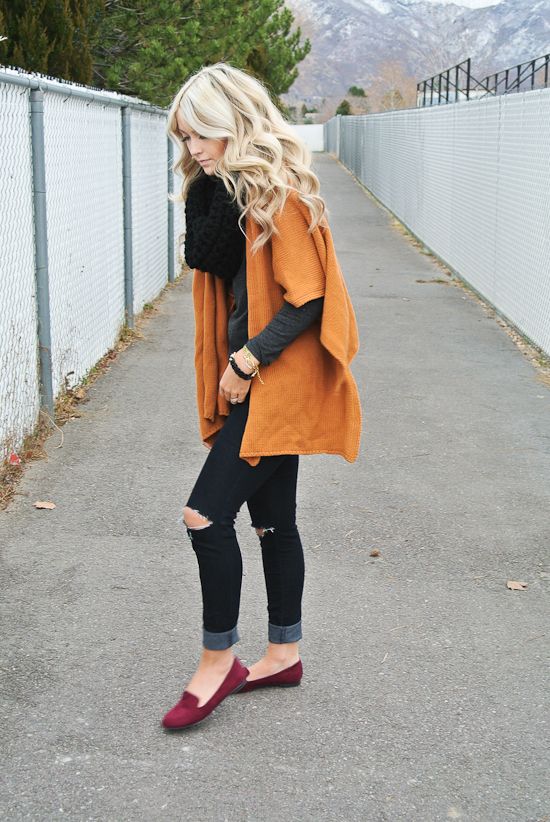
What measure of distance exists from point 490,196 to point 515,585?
8.31m

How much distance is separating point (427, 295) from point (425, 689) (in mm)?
9944

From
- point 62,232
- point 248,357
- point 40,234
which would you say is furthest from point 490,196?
point 248,357

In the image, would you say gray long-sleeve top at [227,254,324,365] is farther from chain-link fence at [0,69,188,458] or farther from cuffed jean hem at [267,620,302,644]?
chain-link fence at [0,69,188,458]

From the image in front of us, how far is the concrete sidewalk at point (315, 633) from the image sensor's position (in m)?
3.14

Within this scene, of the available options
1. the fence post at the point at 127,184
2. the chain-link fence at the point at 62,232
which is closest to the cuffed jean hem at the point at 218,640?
the chain-link fence at the point at 62,232

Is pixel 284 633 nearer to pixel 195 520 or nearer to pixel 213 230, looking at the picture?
pixel 195 520

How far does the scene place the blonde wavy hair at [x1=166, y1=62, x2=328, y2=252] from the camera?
3152mm

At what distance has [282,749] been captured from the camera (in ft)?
11.0

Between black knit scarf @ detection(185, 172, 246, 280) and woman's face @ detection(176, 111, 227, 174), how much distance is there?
0.18 feet

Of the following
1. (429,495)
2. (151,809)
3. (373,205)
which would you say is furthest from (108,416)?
(373,205)

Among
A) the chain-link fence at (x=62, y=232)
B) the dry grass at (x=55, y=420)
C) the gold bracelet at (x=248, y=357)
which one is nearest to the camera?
the gold bracelet at (x=248, y=357)

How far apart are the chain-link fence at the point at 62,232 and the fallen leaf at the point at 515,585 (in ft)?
8.54

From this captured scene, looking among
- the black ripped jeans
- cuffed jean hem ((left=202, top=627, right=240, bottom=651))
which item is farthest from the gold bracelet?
cuffed jean hem ((left=202, top=627, right=240, bottom=651))

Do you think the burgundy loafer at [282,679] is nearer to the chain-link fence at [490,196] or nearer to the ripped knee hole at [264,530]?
the ripped knee hole at [264,530]
